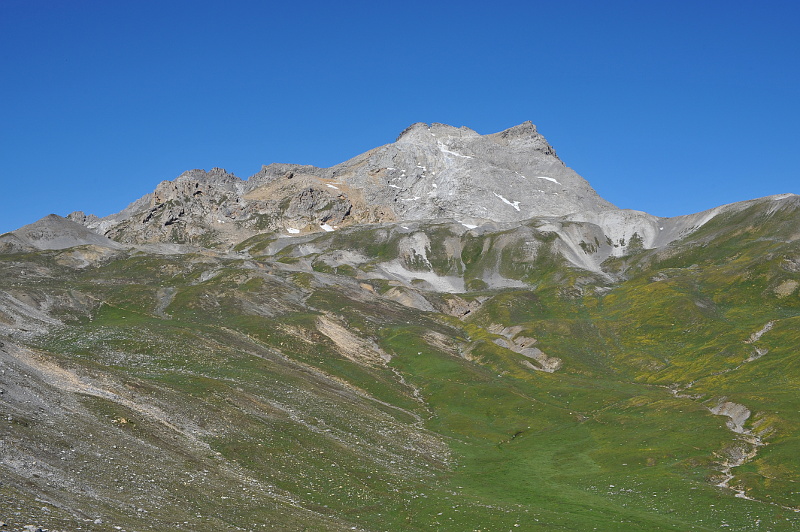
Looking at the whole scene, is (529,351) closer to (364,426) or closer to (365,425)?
(365,425)

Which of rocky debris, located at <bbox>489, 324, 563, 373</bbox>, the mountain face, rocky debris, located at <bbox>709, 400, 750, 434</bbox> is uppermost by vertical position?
rocky debris, located at <bbox>489, 324, 563, 373</bbox>

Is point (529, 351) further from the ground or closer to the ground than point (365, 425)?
further from the ground

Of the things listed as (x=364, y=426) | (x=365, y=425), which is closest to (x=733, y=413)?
(x=365, y=425)

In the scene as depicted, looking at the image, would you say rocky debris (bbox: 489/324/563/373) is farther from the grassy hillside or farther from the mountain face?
the mountain face

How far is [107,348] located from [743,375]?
407 ft

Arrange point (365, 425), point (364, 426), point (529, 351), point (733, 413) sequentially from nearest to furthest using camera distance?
point (364, 426) < point (365, 425) < point (733, 413) < point (529, 351)

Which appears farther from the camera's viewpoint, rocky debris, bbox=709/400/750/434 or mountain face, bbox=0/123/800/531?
rocky debris, bbox=709/400/750/434

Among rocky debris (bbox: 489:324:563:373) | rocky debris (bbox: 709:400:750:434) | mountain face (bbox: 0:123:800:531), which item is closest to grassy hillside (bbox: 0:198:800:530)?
mountain face (bbox: 0:123:800:531)

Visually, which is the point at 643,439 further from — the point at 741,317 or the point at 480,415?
the point at 741,317

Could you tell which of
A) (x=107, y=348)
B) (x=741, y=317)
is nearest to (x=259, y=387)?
(x=107, y=348)

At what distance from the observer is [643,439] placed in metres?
95.4

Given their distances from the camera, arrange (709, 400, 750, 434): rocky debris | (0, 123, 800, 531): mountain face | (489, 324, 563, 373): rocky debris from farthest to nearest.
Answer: (489, 324, 563, 373): rocky debris, (709, 400, 750, 434): rocky debris, (0, 123, 800, 531): mountain face

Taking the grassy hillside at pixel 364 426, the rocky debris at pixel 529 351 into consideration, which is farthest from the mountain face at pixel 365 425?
the rocky debris at pixel 529 351

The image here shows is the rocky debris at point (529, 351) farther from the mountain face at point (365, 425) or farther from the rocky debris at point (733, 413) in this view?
the rocky debris at point (733, 413)
